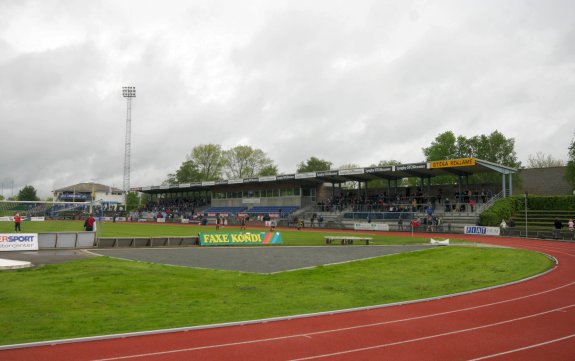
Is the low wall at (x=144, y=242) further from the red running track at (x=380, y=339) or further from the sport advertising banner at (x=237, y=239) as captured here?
the red running track at (x=380, y=339)

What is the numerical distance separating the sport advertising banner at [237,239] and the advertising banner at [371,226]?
1840 cm

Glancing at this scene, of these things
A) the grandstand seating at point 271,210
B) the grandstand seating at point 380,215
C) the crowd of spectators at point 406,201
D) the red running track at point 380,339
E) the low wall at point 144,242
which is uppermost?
the crowd of spectators at point 406,201

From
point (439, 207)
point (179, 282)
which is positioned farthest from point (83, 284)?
point (439, 207)

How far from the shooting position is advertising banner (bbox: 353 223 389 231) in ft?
160

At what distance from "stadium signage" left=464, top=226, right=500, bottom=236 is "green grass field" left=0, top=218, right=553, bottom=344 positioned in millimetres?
16665

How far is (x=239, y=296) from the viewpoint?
14164 mm

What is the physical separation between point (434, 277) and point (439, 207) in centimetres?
3417

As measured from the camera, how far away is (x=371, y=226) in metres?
49.7

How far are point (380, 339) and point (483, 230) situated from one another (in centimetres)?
3408

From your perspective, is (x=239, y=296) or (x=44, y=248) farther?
(x=44, y=248)

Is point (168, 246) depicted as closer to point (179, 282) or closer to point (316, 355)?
point (179, 282)

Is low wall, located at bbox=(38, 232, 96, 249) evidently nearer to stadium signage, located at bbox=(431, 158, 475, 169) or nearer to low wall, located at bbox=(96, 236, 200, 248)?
low wall, located at bbox=(96, 236, 200, 248)

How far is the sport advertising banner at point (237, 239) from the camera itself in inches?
1266

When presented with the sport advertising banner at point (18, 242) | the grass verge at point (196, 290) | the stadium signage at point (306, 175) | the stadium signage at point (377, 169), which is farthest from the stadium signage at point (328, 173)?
the sport advertising banner at point (18, 242)
